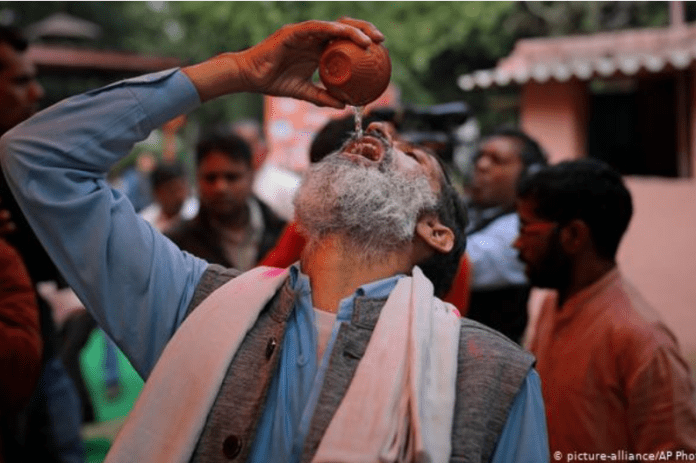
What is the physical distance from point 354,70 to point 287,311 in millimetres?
552

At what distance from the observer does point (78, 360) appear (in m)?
6.46

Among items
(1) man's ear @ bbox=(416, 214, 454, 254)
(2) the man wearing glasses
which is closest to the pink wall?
(2) the man wearing glasses

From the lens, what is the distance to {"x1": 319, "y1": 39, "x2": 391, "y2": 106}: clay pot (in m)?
1.89

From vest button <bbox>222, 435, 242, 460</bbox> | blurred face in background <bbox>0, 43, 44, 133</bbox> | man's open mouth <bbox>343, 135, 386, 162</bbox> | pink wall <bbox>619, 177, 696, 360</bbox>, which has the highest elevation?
blurred face in background <bbox>0, 43, 44, 133</bbox>

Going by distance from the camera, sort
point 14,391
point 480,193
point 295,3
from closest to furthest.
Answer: point 14,391, point 480,193, point 295,3

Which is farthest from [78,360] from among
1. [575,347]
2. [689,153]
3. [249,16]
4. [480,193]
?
[249,16]

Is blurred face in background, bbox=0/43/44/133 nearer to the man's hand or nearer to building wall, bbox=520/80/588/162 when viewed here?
the man's hand

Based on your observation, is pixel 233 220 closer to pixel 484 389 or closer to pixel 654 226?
pixel 484 389

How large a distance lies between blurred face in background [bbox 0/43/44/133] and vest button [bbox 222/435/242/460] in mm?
2212

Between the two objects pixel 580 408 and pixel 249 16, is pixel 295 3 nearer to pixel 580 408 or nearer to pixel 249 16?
pixel 249 16

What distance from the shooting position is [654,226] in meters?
8.38

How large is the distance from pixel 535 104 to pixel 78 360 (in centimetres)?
527

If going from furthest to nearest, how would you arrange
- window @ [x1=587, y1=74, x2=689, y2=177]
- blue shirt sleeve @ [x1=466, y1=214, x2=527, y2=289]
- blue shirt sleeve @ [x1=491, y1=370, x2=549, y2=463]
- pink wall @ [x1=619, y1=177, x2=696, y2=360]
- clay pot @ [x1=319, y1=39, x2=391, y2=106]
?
1. window @ [x1=587, y1=74, x2=689, y2=177]
2. pink wall @ [x1=619, y1=177, x2=696, y2=360]
3. blue shirt sleeve @ [x1=466, y1=214, x2=527, y2=289]
4. clay pot @ [x1=319, y1=39, x2=391, y2=106]
5. blue shirt sleeve @ [x1=491, y1=370, x2=549, y2=463]

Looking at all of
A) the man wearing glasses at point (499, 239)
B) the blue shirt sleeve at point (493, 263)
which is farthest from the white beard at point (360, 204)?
the blue shirt sleeve at point (493, 263)
